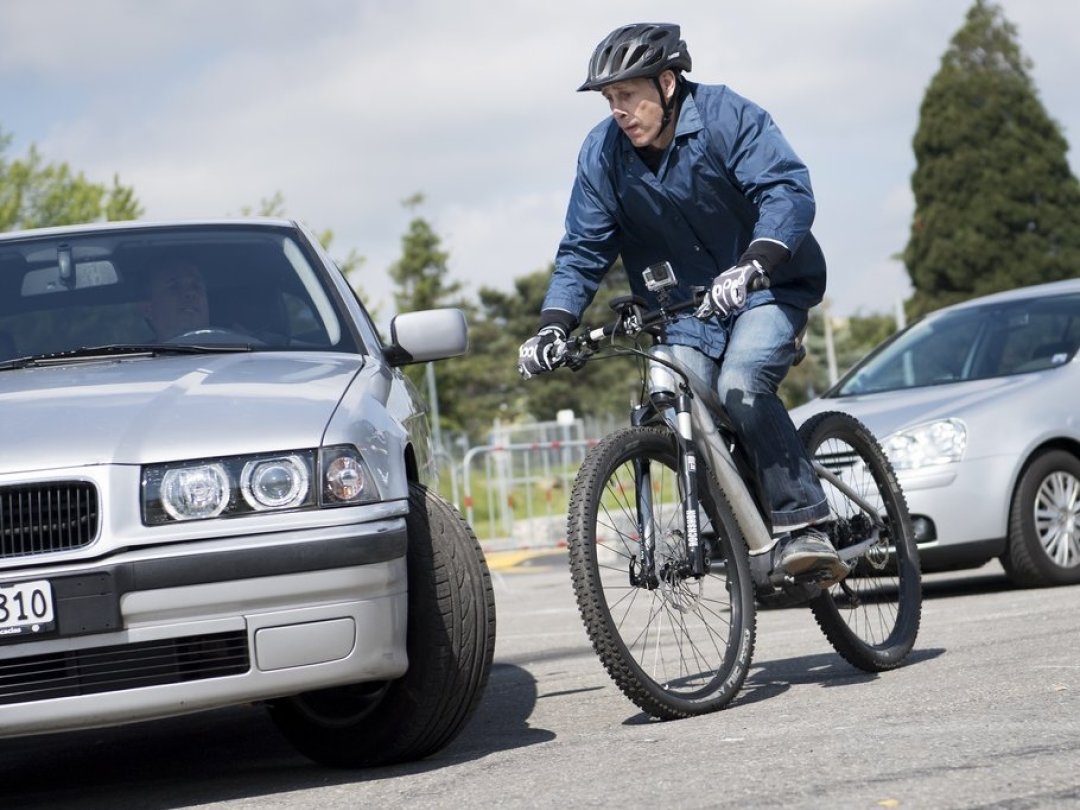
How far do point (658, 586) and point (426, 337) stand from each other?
108cm

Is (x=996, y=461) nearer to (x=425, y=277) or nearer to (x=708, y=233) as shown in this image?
(x=708, y=233)

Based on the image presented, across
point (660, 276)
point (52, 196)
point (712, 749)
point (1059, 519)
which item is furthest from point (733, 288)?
point (52, 196)

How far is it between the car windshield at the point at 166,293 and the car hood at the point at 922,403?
3.88 m

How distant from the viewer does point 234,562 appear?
14.5ft

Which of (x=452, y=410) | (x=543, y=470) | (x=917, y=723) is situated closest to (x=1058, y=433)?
(x=917, y=723)

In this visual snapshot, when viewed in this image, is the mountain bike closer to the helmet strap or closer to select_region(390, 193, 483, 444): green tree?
the helmet strap

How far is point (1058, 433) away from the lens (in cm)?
936

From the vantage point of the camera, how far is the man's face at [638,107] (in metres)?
5.71

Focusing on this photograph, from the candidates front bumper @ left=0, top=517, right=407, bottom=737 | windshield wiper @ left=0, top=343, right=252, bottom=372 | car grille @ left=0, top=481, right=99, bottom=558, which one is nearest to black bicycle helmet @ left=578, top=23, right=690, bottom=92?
windshield wiper @ left=0, top=343, right=252, bottom=372

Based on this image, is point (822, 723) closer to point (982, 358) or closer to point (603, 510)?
point (603, 510)

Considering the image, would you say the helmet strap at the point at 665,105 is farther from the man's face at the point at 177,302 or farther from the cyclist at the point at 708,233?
the man's face at the point at 177,302

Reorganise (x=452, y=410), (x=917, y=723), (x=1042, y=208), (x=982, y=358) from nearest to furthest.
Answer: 1. (x=917, y=723)
2. (x=982, y=358)
3. (x=1042, y=208)
4. (x=452, y=410)

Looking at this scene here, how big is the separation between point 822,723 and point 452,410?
63053mm

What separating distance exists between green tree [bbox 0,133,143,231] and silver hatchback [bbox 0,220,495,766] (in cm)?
3562
